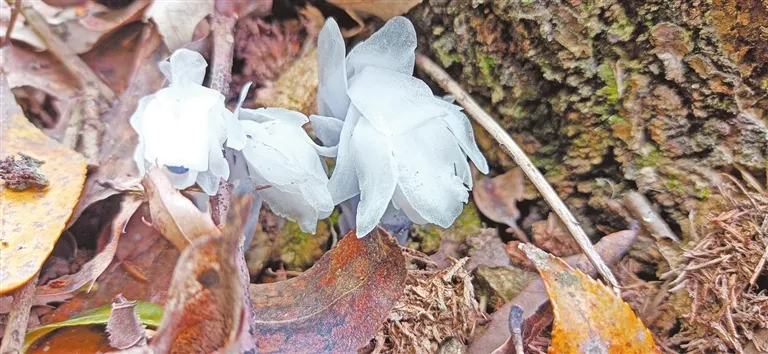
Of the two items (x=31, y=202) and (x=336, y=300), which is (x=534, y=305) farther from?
(x=31, y=202)

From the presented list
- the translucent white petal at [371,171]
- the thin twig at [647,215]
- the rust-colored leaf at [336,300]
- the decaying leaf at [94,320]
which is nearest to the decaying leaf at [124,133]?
the decaying leaf at [94,320]

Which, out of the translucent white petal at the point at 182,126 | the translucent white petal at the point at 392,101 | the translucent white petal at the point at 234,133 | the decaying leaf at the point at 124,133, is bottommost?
the decaying leaf at the point at 124,133

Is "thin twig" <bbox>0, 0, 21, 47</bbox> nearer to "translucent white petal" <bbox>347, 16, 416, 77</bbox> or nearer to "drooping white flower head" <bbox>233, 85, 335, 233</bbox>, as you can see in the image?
"drooping white flower head" <bbox>233, 85, 335, 233</bbox>

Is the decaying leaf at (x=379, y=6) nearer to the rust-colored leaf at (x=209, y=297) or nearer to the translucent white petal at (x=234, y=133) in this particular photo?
the translucent white petal at (x=234, y=133)

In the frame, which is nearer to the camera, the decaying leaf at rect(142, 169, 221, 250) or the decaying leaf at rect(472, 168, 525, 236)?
the decaying leaf at rect(142, 169, 221, 250)

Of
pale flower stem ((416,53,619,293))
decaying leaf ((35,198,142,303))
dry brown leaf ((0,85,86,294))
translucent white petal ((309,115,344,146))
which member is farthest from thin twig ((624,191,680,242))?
dry brown leaf ((0,85,86,294))

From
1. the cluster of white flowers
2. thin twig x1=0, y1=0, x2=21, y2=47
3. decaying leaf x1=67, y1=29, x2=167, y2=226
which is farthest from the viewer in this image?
thin twig x1=0, y1=0, x2=21, y2=47
